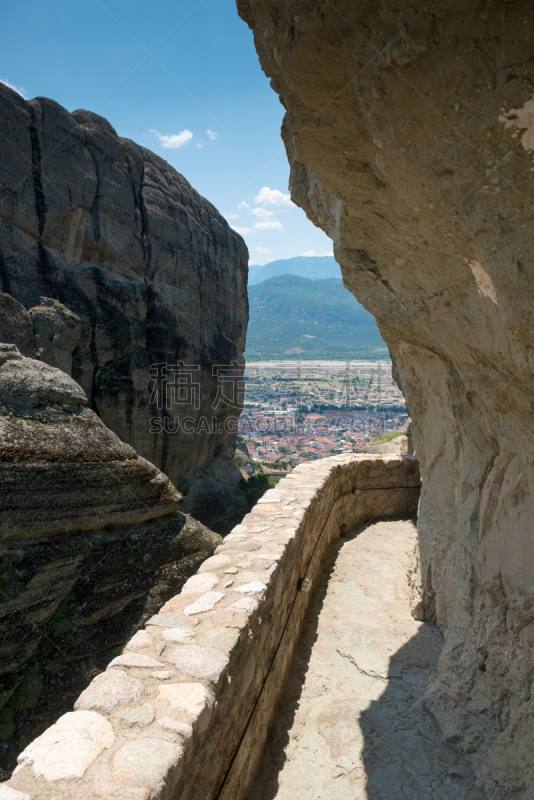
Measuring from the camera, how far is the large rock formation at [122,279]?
1330 centimetres

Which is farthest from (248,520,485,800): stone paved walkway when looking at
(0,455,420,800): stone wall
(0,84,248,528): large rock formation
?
(0,84,248,528): large rock formation

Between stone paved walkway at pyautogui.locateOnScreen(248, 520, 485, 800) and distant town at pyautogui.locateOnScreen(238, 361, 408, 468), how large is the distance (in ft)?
60.1

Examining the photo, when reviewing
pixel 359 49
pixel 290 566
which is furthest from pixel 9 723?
pixel 359 49

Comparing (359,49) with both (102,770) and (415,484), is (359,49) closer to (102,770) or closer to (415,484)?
(102,770)

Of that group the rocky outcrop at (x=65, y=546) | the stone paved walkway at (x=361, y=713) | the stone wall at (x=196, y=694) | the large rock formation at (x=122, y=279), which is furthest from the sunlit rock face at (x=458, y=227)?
the large rock formation at (x=122, y=279)

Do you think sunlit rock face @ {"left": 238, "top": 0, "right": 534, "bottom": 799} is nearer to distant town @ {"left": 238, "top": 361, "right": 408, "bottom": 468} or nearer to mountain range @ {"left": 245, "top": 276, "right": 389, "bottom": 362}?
distant town @ {"left": 238, "top": 361, "right": 408, "bottom": 468}

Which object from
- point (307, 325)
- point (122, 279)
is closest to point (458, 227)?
point (122, 279)

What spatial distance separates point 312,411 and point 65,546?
152 ft

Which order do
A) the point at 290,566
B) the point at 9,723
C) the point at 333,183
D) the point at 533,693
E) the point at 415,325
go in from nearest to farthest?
the point at 333,183
the point at 533,693
the point at 415,325
the point at 9,723
the point at 290,566

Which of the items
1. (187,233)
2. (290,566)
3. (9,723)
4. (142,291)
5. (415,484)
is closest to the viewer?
(9,723)

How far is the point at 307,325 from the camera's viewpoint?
11794cm

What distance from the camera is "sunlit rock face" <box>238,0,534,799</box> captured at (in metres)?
1.13

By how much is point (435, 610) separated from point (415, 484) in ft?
10.8

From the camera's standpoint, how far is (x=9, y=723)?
10.8ft
